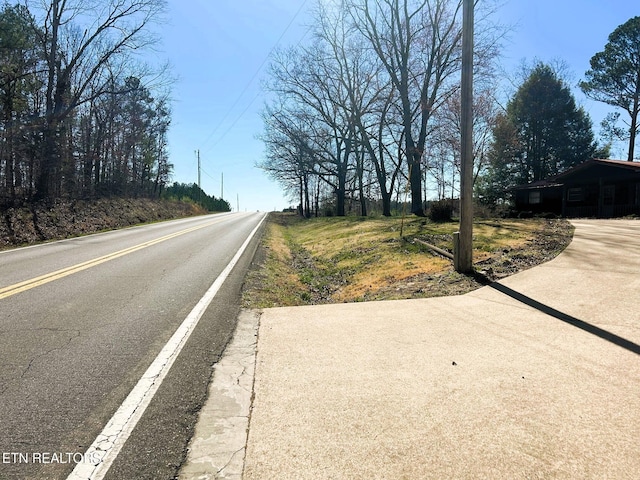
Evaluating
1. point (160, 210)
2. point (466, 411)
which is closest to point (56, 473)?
point (466, 411)

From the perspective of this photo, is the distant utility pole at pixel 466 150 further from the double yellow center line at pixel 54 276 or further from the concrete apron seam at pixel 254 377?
the double yellow center line at pixel 54 276

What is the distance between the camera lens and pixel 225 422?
107 inches

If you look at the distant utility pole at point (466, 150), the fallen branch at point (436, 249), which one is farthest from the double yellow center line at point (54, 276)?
the fallen branch at point (436, 249)

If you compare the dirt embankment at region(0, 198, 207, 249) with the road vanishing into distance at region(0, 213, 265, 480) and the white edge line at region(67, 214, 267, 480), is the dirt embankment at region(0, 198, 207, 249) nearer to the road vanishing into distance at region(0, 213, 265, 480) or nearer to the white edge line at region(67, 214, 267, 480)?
the road vanishing into distance at region(0, 213, 265, 480)

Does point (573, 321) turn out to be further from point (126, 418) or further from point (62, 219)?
point (62, 219)

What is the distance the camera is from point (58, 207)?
69.6 feet

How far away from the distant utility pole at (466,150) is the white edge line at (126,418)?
4.99 meters

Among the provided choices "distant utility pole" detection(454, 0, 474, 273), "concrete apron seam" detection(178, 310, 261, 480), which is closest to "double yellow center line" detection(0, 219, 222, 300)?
"concrete apron seam" detection(178, 310, 261, 480)

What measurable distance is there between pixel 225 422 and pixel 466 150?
20.0 feet

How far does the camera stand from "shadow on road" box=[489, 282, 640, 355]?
3.78 m

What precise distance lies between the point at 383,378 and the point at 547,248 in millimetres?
7148

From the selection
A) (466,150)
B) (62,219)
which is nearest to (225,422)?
(466,150)

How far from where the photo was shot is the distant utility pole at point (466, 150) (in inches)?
273

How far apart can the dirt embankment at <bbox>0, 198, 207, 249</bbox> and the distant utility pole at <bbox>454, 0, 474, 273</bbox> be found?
15.4 m
